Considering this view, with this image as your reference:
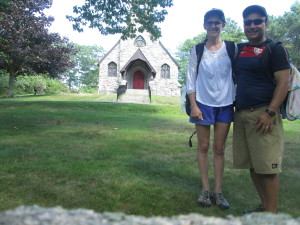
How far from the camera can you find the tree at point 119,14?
1120 centimetres

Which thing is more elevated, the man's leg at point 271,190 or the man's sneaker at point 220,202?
the man's leg at point 271,190

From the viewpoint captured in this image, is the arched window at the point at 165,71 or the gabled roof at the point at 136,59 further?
the arched window at the point at 165,71

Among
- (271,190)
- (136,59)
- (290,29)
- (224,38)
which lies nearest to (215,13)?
(271,190)

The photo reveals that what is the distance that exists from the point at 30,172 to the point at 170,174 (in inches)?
79.1

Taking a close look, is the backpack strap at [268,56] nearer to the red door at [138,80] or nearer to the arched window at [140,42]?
the red door at [138,80]

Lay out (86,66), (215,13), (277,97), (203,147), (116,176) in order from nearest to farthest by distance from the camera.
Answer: (277,97) → (215,13) → (203,147) → (116,176) → (86,66)

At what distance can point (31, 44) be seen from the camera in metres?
25.7

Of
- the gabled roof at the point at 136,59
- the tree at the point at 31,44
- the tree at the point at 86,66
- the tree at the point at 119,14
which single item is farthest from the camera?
the tree at the point at 86,66

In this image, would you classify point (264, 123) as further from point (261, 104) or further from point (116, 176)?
point (116, 176)

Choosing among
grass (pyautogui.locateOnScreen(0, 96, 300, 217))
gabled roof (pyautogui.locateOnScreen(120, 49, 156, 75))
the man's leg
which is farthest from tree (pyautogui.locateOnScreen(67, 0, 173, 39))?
gabled roof (pyautogui.locateOnScreen(120, 49, 156, 75))

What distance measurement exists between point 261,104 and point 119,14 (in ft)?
31.1

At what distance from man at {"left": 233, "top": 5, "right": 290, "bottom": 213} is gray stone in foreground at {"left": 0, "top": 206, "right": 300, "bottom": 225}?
2207mm

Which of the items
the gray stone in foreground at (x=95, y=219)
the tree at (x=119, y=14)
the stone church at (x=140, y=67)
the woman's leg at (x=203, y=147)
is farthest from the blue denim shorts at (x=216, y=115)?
the stone church at (x=140, y=67)

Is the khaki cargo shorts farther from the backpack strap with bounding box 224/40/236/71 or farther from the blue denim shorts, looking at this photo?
the backpack strap with bounding box 224/40/236/71
